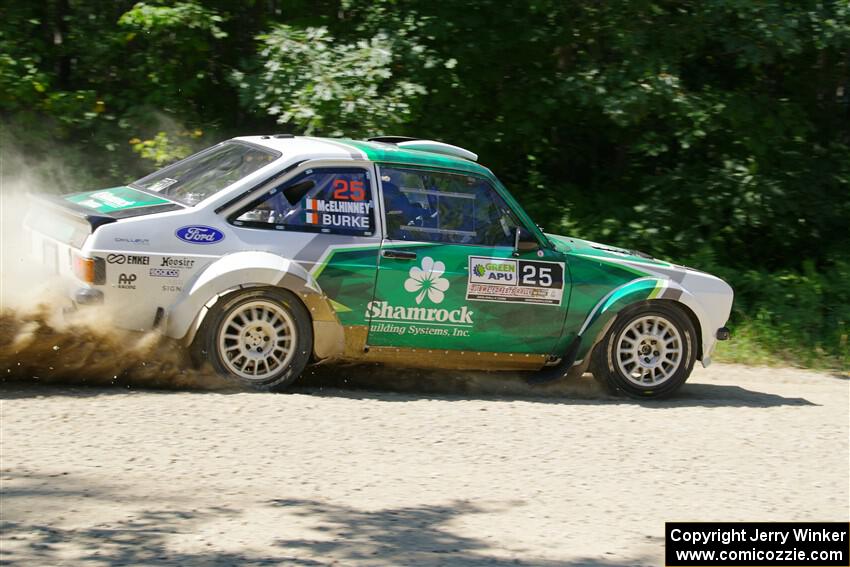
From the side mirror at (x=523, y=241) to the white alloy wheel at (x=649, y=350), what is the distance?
1035 mm

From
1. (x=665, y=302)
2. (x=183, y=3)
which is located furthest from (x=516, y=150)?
(x=665, y=302)

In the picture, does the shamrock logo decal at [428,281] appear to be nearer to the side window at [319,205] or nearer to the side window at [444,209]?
the side window at [444,209]

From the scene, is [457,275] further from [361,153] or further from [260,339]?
[260,339]

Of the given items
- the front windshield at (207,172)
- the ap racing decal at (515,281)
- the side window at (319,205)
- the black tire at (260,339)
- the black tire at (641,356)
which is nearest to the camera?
the black tire at (260,339)

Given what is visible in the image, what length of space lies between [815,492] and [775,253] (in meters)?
7.84

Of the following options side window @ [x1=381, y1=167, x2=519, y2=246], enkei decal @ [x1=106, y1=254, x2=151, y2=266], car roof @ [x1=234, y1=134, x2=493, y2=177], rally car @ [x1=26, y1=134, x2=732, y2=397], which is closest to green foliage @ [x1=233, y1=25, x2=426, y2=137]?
rally car @ [x1=26, y1=134, x2=732, y2=397]

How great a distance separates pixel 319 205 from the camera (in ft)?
25.5

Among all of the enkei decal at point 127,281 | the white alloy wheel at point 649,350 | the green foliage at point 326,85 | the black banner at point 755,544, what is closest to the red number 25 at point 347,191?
the enkei decal at point 127,281

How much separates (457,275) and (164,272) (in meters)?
2.04

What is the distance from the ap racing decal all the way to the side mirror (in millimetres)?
95

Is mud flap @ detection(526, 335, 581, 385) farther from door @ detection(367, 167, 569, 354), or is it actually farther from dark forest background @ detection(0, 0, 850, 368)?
dark forest background @ detection(0, 0, 850, 368)

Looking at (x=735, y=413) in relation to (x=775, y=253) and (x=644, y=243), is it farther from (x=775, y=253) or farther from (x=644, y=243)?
(x=775, y=253)

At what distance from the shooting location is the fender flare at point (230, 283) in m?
7.35

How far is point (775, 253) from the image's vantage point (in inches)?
550
